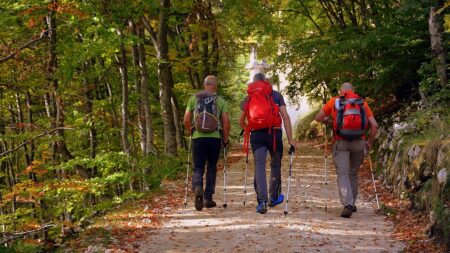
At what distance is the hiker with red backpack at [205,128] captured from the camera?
25.4 feet

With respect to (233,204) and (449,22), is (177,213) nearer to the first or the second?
(233,204)

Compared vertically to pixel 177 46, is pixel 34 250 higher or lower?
lower

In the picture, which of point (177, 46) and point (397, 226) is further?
point (177, 46)

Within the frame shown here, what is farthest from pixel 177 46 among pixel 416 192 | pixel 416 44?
pixel 416 192

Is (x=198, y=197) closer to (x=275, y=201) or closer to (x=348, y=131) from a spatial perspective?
(x=275, y=201)

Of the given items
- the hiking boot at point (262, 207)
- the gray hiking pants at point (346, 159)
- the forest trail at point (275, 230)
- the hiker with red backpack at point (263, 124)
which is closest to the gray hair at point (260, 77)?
the hiker with red backpack at point (263, 124)

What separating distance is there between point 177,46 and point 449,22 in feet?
49.2

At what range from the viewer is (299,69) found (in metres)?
20.9

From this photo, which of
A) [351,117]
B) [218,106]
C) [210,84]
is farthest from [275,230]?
[210,84]

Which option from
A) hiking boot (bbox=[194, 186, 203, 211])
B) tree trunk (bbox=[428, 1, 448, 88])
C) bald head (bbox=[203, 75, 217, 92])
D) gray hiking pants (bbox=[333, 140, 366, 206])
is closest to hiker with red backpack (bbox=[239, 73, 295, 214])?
bald head (bbox=[203, 75, 217, 92])

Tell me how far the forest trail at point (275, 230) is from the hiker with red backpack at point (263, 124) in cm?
61

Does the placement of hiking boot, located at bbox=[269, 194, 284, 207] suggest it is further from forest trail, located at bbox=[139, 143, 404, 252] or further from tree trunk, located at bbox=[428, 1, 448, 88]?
tree trunk, located at bbox=[428, 1, 448, 88]

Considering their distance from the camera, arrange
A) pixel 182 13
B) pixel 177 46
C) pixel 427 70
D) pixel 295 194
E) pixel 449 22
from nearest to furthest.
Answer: pixel 449 22 → pixel 295 194 → pixel 427 70 → pixel 182 13 → pixel 177 46

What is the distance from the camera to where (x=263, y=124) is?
751cm
